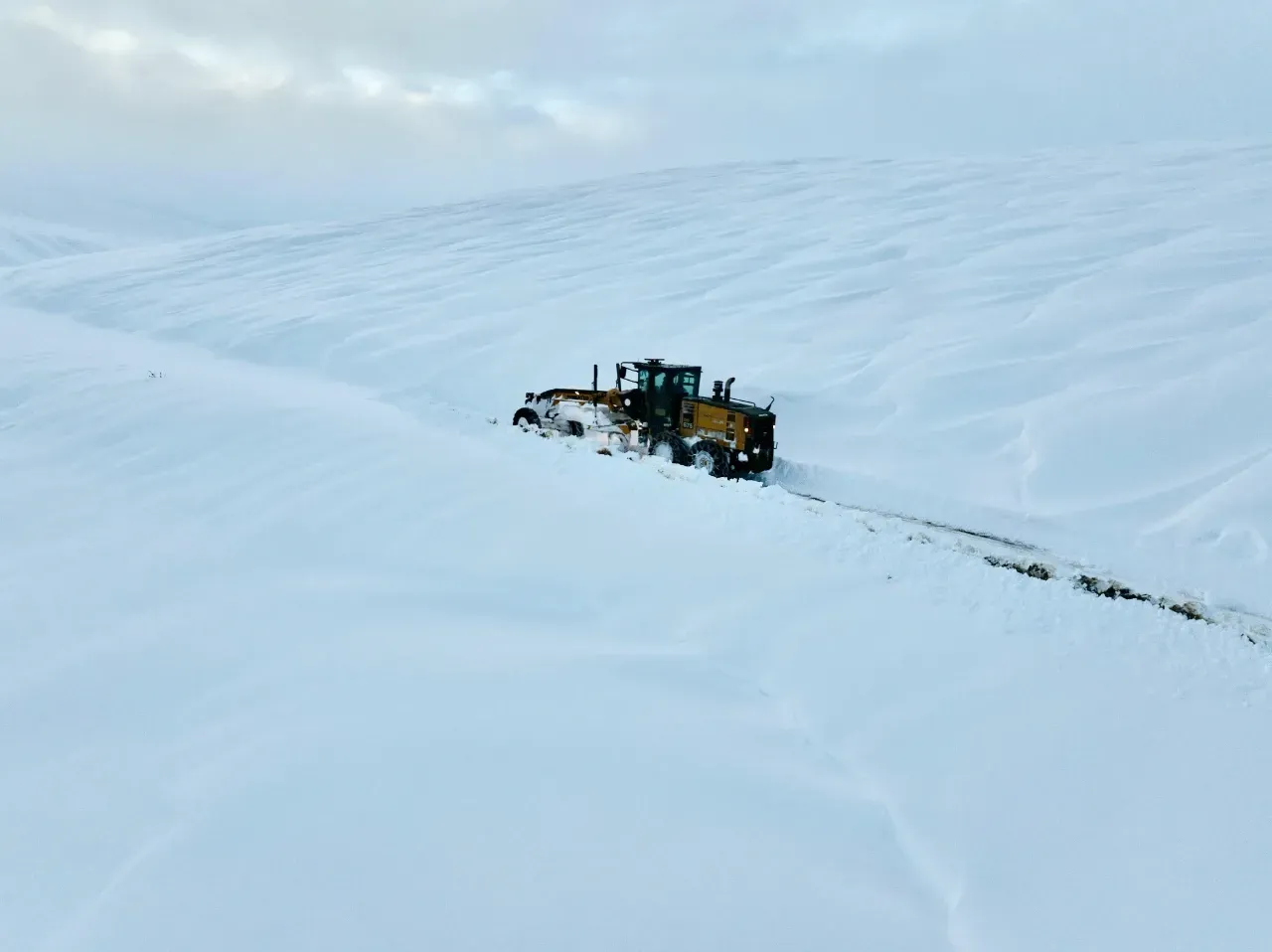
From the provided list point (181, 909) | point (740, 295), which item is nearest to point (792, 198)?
point (740, 295)

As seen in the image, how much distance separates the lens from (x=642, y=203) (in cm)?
2869

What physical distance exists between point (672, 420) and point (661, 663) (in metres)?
7.08

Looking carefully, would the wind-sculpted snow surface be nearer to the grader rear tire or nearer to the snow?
the snow

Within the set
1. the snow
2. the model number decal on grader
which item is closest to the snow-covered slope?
the model number decal on grader

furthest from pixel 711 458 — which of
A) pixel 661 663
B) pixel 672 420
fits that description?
pixel 661 663

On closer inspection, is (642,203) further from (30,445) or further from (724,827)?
(724,827)

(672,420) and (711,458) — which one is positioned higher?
(672,420)

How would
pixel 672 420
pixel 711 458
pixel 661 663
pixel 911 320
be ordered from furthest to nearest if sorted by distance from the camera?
1. pixel 911 320
2. pixel 672 420
3. pixel 711 458
4. pixel 661 663

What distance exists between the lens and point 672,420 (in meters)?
11.5

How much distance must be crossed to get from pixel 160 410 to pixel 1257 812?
11547 mm

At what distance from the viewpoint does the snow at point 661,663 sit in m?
3.04

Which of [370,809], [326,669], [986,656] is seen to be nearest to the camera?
[370,809]

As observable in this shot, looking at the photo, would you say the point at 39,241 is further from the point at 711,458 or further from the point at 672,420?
the point at 711,458

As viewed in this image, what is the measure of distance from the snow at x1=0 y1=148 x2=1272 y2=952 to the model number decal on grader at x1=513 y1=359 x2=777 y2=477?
1.33 meters
